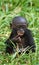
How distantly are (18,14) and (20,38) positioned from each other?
1.85 m

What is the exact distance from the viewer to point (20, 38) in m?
6.24

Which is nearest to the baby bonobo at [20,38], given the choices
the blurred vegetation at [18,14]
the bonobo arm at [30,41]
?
the bonobo arm at [30,41]

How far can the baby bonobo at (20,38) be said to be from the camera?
20.1ft

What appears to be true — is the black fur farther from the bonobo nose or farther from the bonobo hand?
the bonobo nose

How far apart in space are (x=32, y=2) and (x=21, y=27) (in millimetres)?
2660

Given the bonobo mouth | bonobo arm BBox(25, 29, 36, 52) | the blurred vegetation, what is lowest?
the blurred vegetation

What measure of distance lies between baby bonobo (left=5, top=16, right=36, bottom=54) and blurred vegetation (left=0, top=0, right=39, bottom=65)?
0.15 metres

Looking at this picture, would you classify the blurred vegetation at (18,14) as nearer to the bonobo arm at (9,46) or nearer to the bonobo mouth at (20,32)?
the bonobo arm at (9,46)

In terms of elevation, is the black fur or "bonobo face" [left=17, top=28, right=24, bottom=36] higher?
"bonobo face" [left=17, top=28, right=24, bottom=36]

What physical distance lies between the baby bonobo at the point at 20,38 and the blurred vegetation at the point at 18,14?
15cm

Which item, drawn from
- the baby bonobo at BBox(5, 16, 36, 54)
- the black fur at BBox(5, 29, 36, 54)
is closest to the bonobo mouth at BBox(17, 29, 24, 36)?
the baby bonobo at BBox(5, 16, 36, 54)

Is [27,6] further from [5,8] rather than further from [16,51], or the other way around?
[16,51]

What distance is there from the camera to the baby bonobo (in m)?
6.13

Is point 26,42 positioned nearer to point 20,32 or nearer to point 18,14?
point 20,32
